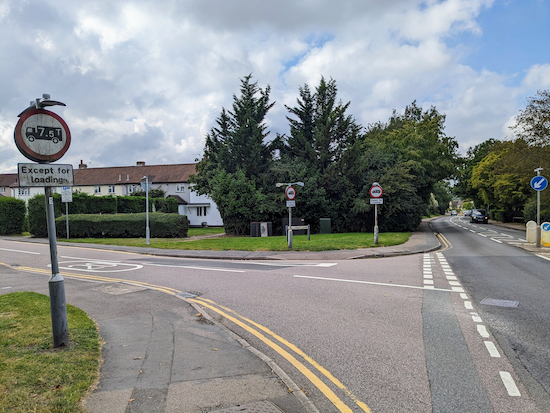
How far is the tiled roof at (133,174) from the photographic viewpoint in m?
59.3

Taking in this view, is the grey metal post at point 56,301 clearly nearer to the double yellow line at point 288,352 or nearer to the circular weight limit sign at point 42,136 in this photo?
the circular weight limit sign at point 42,136

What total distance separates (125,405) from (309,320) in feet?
12.2

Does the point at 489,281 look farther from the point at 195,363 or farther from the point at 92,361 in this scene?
the point at 92,361

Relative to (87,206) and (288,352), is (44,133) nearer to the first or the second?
(288,352)

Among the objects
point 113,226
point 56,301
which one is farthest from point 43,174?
point 113,226

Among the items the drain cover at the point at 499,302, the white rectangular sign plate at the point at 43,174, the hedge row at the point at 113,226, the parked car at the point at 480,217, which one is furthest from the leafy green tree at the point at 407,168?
the white rectangular sign plate at the point at 43,174

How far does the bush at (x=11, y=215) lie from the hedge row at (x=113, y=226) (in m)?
7.21

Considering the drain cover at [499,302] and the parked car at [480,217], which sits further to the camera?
the parked car at [480,217]

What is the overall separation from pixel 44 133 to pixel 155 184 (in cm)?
5603

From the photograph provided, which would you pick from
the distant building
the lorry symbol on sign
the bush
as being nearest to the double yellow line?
the lorry symbol on sign

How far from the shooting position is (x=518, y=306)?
7.74 metres

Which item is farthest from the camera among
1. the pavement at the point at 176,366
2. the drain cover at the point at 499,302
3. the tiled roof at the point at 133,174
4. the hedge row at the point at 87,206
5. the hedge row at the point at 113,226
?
the tiled roof at the point at 133,174

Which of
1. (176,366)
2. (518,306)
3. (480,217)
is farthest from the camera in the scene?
(480,217)

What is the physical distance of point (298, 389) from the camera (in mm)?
4141
